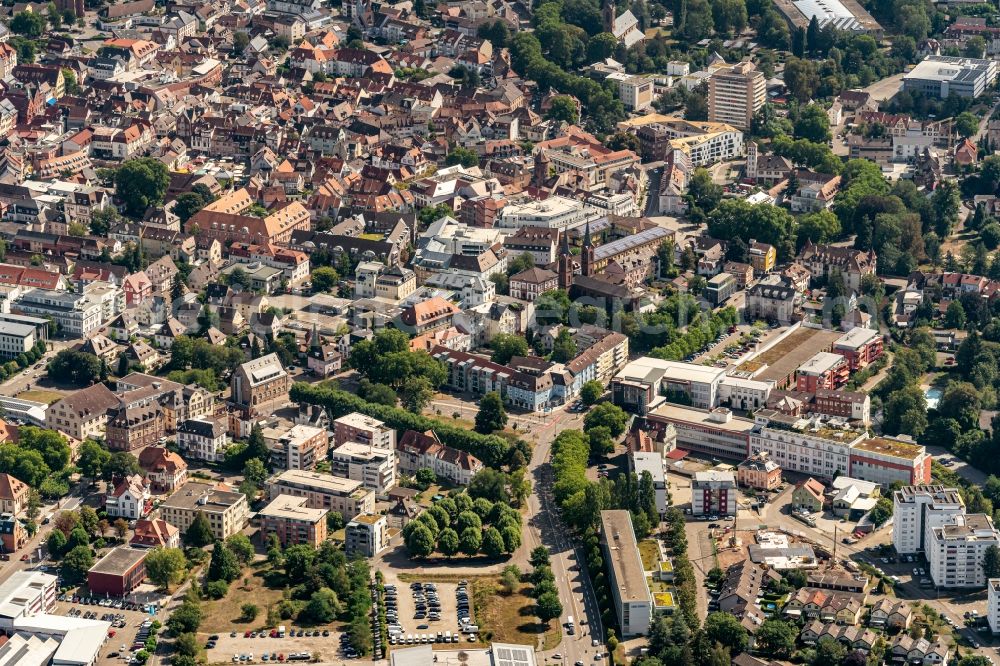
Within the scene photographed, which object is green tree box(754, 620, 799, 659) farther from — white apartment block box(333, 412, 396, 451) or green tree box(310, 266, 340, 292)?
green tree box(310, 266, 340, 292)

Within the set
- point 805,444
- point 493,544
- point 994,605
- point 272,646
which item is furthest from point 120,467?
point 994,605

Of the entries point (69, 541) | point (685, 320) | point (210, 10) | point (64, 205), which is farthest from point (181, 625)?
point (210, 10)

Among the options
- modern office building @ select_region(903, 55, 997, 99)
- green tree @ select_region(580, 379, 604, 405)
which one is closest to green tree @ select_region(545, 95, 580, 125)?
modern office building @ select_region(903, 55, 997, 99)

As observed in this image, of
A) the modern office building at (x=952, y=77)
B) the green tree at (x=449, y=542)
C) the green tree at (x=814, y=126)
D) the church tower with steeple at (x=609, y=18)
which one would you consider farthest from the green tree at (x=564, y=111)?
the green tree at (x=449, y=542)

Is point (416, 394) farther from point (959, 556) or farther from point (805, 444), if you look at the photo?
point (959, 556)

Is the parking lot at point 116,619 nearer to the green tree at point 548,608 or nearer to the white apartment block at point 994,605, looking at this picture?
the green tree at point 548,608

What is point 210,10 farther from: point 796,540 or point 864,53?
point 796,540
